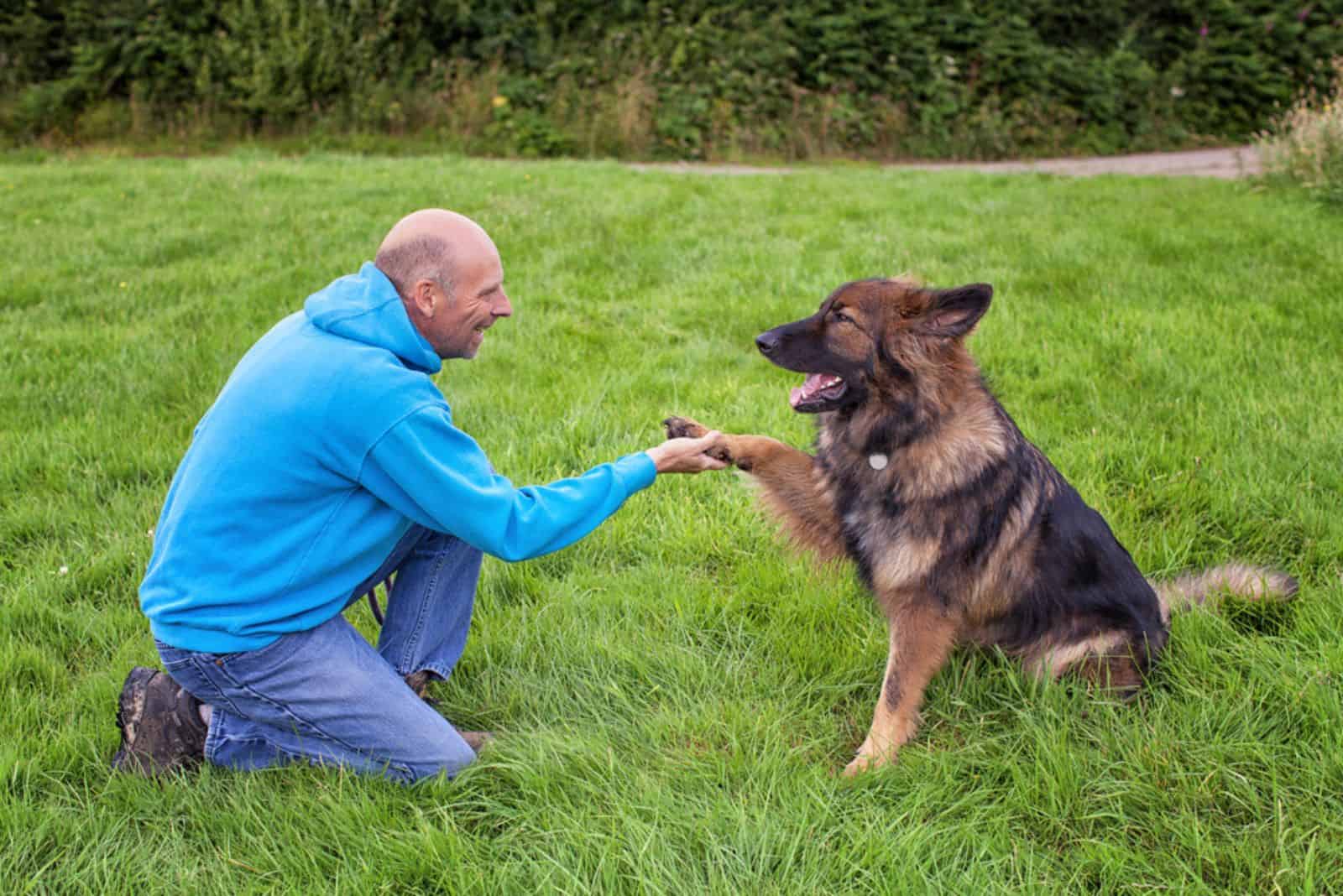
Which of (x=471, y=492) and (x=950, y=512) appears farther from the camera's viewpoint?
(x=950, y=512)

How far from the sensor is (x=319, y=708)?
8.06 ft

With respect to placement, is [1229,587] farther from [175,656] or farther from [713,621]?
[175,656]

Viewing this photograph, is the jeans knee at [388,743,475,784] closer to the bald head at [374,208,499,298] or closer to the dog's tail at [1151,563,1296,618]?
the bald head at [374,208,499,298]

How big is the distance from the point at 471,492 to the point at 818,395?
1179mm

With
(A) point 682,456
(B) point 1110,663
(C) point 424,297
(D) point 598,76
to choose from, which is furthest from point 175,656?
(D) point 598,76

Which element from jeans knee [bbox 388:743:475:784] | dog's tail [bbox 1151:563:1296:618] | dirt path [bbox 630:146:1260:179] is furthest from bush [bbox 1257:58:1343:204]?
jeans knee [bbox 388:743:475:784]

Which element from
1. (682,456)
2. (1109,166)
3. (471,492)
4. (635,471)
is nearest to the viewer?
(471,492)

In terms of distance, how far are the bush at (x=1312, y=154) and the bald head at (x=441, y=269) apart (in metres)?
8.67

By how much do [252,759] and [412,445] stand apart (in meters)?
1.04

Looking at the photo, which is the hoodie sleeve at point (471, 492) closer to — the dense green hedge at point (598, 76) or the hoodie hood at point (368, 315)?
the hoodie hood at point (368, 315)

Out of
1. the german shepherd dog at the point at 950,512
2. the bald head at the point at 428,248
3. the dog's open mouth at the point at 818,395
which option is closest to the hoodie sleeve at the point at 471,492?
the bald head at the point at 428,248

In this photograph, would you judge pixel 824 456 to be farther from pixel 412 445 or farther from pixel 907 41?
pixel 907 41

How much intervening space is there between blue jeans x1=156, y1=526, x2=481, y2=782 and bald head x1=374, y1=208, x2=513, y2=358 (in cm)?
77

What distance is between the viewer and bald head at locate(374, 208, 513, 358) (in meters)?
2.46
